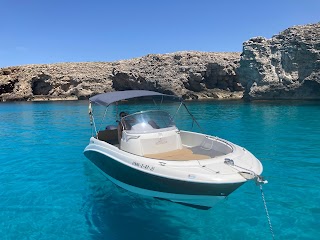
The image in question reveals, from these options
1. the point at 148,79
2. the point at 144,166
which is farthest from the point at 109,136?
the point at 148,79

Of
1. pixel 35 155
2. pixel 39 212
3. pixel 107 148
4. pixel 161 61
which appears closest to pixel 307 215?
pixel 107 148

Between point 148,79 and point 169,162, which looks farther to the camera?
point 148,79

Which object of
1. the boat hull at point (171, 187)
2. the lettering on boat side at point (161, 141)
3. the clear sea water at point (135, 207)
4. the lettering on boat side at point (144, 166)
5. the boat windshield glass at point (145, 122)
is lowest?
the clear sea water at point (135, 207)

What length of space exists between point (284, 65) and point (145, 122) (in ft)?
148

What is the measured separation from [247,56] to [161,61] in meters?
22.3

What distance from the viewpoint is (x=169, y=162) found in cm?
659

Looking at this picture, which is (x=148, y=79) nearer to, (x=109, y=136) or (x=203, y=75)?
(x=203, y=75)

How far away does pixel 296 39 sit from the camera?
45406mm

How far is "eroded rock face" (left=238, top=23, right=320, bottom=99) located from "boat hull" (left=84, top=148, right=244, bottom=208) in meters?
44.2

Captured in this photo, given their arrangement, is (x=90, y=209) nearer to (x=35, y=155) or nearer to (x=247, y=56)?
(x=35, y=155)

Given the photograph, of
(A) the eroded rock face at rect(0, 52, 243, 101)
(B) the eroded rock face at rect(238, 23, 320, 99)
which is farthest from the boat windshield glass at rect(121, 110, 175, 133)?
(A) the eroded rock face at rect(0, 52, 243, 101)

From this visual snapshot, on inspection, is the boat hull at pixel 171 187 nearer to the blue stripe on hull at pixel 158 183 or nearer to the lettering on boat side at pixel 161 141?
the blue stripe on hull at pixel 158 183

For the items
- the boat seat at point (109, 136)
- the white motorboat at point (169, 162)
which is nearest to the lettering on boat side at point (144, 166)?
Result: the white motorboat at point (169, 162)

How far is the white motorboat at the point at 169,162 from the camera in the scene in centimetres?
593
